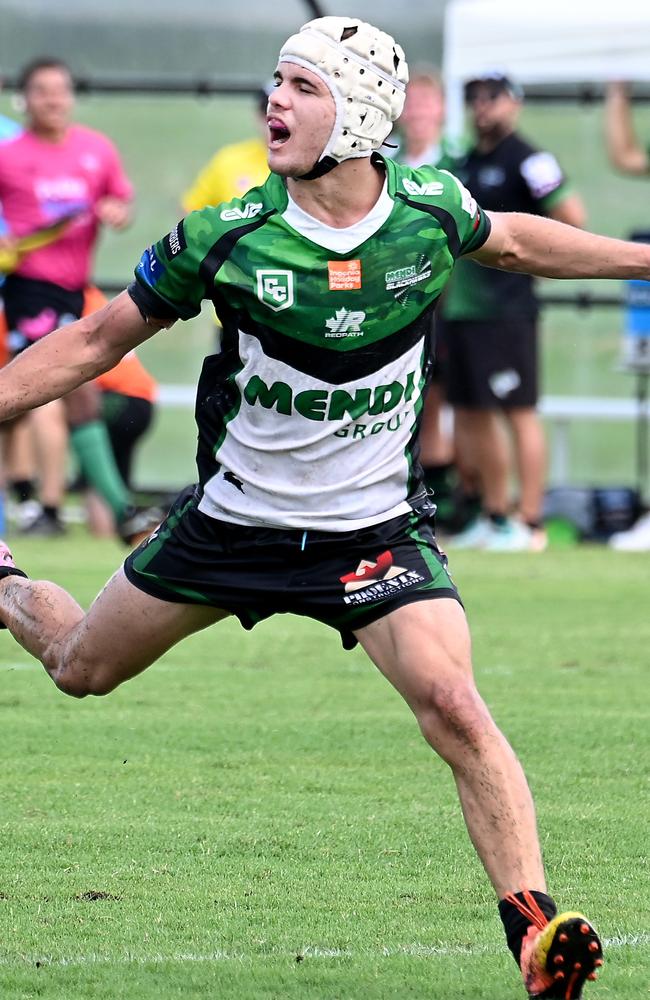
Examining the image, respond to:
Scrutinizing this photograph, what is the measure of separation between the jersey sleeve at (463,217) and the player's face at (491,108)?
7589 mm

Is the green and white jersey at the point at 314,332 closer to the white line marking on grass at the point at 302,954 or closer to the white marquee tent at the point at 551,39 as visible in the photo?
the white line marking on grass at the point at 302,954

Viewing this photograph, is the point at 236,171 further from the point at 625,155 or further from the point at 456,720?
the point at 456,720

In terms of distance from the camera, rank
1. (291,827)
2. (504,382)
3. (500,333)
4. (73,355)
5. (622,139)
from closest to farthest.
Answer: (73,355) → (291,827) → (504,382) → (500,333) → (622,139)

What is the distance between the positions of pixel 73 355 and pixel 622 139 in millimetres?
8893

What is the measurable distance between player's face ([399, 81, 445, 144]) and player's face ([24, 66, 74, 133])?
7.28 feet

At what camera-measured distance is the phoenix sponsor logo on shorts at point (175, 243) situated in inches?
176

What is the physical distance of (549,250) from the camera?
4676 millimetres

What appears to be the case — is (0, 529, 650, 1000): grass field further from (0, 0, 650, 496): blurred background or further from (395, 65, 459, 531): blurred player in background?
(0, 0, 650, 496): blurred background

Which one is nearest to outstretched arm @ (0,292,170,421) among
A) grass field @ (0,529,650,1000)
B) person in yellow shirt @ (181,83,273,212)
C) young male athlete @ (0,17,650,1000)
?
young male athlete @ (0,17,650,1000)

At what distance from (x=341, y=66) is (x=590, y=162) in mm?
12194

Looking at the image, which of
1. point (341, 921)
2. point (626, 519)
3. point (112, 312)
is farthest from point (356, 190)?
point (626, 519)

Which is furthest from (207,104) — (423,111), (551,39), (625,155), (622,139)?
(625,155)

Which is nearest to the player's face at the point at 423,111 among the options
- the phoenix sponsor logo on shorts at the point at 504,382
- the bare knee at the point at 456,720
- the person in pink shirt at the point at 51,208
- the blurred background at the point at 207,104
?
the phoenix sponsor logo on shorts at the point at 504,382

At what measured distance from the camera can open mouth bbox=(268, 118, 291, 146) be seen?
4496mm
